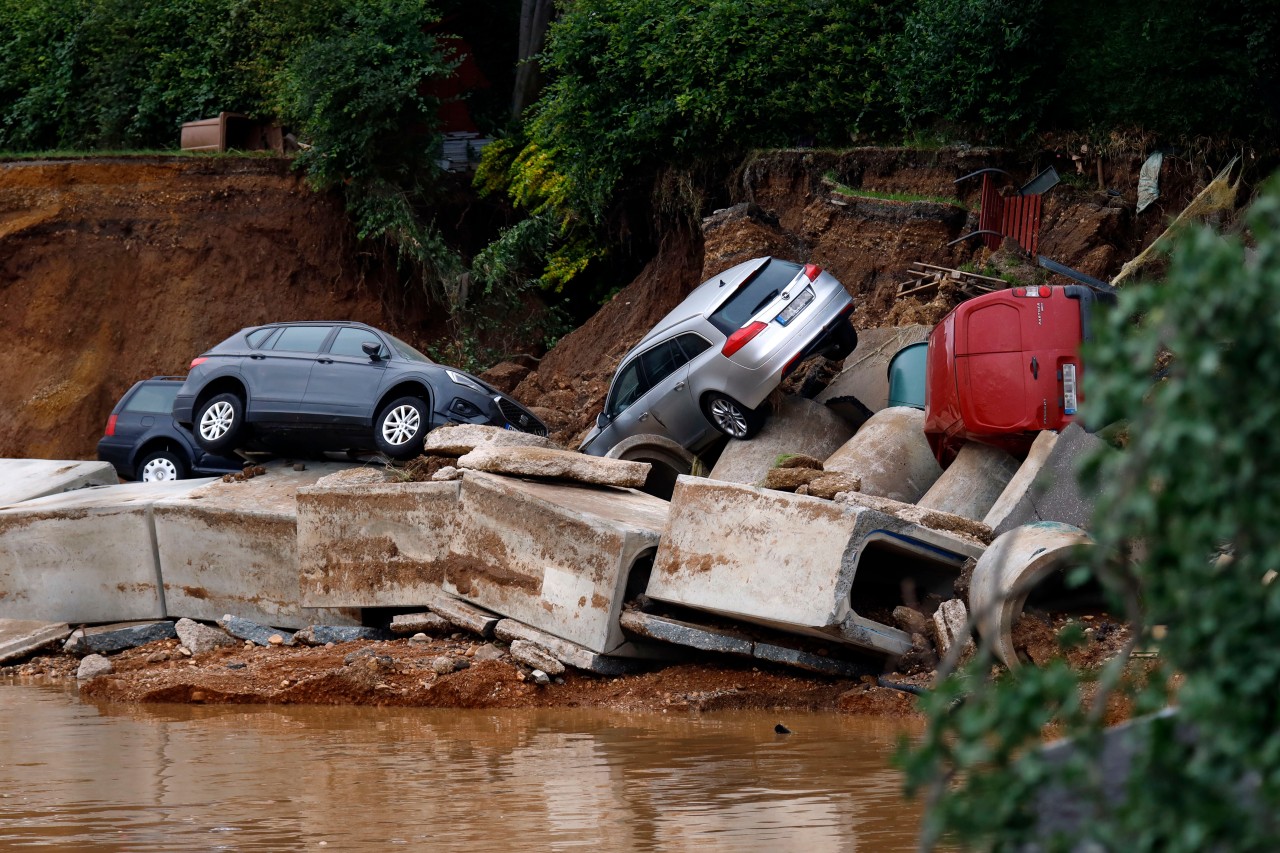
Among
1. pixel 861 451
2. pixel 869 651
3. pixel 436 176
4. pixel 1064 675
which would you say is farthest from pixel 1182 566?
pixel 436 176

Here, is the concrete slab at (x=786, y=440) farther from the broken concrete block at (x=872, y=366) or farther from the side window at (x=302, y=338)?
the side window at (x=302, y=338)

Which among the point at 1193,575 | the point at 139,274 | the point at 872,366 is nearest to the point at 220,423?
the point at 872,366

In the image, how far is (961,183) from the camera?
1788 cm

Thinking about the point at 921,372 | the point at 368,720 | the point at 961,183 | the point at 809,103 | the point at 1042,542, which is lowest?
the point at 368,720

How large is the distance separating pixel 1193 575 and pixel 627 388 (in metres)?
13.3

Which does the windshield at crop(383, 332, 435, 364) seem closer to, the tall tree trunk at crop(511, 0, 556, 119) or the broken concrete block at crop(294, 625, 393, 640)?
the broken concrete block at crop(294, 625, 393, 640)

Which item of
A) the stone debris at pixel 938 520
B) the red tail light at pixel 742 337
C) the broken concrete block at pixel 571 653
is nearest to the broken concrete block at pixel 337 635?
the broken concrete block at pixel 571 653

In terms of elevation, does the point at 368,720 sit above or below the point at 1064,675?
below

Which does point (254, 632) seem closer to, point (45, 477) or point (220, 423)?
point (220, 423)

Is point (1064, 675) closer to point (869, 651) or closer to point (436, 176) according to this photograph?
point (869, 651)

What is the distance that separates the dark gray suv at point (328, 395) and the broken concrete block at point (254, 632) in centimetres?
262

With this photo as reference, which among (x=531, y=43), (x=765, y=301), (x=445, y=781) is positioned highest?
(x=531, y=43)

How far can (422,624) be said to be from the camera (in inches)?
464

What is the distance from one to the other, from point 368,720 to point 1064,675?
796 cm
